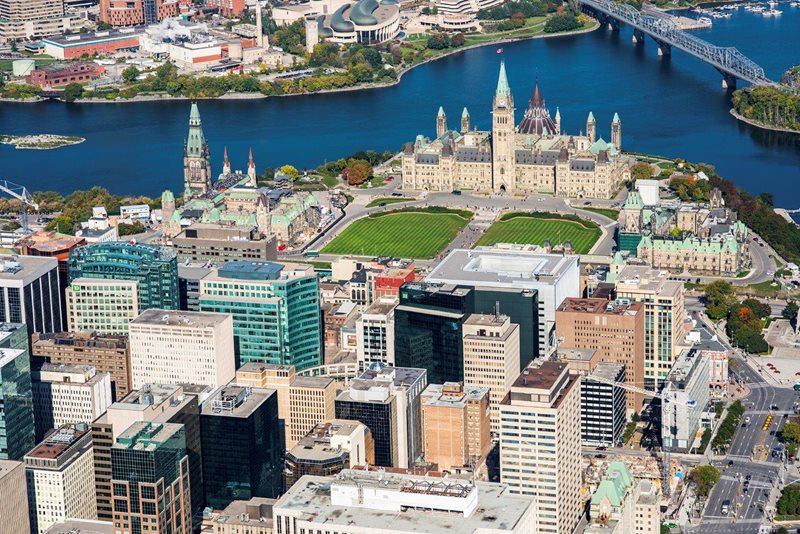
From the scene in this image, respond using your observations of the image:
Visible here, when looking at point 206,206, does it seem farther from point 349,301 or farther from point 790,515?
point 790,515

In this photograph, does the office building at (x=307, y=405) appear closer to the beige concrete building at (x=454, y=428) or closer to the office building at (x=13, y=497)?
the beige concrete building at (x=454, y=428)

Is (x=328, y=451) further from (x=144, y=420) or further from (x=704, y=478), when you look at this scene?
(x=704, y=478)

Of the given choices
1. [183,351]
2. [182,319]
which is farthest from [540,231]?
[183,351]

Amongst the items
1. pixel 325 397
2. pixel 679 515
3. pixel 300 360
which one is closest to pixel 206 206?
pixel 300 360

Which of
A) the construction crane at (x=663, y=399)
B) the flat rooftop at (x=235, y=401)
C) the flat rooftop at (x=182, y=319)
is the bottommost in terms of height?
the construction crane at (x=663, y=399)

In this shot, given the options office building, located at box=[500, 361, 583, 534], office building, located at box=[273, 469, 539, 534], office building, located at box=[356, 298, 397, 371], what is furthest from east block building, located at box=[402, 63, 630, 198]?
office building, located at box=[273, 469, 539, 534]

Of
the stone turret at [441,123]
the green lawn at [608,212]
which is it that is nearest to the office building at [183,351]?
the green lawn at [608,212]
